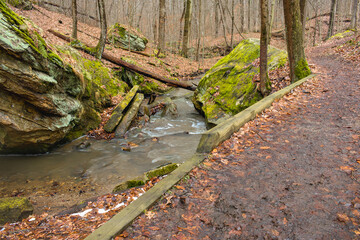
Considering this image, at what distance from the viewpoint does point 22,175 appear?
5.50 m

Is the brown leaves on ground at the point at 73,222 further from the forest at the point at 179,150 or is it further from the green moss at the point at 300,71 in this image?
the green moss at the point at 300,71

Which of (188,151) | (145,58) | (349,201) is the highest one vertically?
(145,58)

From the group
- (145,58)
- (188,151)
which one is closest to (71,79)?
(188,151)

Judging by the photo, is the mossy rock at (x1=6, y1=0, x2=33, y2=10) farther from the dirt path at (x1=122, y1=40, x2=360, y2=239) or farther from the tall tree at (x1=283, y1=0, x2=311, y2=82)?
the dirt path at (x1=122, y1=40, x2=360, y2=239)

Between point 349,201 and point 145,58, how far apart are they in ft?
59.2

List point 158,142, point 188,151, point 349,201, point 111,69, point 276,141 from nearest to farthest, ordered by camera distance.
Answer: point 349,201
point 276,141
point 188,151
point 158,142
point 111,69

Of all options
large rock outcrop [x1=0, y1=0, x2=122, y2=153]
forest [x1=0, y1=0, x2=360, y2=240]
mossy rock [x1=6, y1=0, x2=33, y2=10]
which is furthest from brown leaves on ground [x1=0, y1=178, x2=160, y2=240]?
mossy rock [x1=6, y1=0, x2=33, y2=10]

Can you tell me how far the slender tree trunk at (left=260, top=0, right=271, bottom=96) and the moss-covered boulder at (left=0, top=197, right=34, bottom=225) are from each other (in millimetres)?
7429

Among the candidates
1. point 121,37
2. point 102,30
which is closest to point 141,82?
point 102,30

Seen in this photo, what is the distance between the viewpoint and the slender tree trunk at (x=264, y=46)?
22.0 ft

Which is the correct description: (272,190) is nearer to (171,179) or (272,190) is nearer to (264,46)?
(171,179)

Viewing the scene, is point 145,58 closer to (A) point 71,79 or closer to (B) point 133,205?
(A) point 71,79

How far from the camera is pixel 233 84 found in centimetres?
893

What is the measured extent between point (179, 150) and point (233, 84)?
154 inches
